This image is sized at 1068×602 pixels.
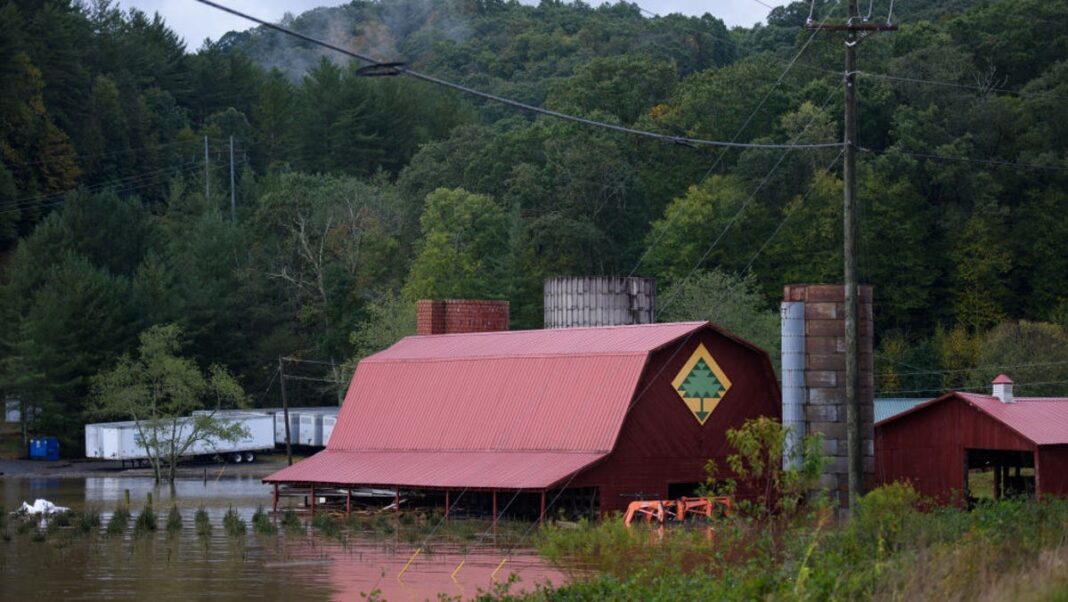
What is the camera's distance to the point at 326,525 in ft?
133

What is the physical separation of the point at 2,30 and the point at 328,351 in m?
33.9

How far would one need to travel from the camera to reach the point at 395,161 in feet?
405

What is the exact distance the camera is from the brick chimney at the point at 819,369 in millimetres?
34938

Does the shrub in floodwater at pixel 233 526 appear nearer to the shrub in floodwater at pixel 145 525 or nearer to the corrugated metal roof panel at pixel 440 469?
the shrub in floodwater at pixel 145 525

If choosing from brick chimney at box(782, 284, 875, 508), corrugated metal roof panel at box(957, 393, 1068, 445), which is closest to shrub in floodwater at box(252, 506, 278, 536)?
brick chimney at box(782, 284, 875, 508)

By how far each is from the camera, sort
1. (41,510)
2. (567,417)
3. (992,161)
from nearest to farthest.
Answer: (567,417), (41,510), (992,161)

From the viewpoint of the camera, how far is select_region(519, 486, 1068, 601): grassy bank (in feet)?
56.5

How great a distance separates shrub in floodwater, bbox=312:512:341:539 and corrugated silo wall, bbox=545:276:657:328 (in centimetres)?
1127

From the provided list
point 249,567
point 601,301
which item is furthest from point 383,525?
point 601,301

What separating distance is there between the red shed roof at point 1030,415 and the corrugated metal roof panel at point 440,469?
9199 mm

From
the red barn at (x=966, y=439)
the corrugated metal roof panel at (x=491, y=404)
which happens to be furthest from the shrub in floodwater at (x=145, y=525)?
the red barn at (x=966, y=439)

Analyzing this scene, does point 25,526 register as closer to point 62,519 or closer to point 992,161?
point 62,519

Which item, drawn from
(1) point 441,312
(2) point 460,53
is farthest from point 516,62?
(1) point 441,312

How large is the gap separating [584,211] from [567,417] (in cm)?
4921
